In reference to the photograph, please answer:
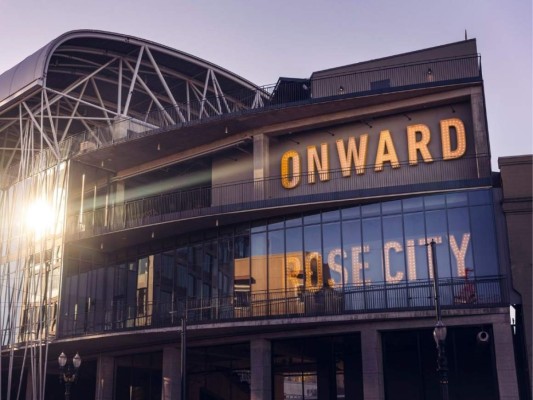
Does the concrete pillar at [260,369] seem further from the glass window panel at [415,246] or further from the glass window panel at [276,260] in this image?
the glass window panel at [415,246]

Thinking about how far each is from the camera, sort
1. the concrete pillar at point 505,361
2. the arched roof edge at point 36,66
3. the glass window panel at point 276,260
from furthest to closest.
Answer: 1. the arched roof edge at point 36,66
2. the glass window panel at point 276,260
3. the concrete pillar at point 505,361

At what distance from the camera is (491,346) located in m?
28.9

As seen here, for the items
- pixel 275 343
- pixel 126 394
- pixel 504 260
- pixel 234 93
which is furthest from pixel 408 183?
pixel 234 93

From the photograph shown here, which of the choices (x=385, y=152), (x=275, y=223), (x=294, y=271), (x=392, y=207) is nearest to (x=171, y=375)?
(x=294, y=271)

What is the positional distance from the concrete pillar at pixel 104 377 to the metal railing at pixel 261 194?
743 cm

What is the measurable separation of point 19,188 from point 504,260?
30.0 metres

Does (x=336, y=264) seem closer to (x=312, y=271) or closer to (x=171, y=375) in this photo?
(x=312, y=271)

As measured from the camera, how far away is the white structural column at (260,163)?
118 ft

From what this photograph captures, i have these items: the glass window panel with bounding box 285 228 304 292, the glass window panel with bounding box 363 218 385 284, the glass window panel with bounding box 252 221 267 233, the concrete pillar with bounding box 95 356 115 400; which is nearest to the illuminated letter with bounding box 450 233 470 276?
the glass window panel with bounding box 363 218 385 284

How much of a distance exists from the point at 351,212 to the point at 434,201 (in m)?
3.80

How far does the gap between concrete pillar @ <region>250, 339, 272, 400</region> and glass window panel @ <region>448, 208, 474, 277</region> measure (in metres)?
9.55

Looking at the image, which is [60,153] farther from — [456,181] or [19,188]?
[456,181]

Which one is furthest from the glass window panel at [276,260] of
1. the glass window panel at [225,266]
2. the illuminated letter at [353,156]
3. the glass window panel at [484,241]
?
the glass window panel at [484,241]

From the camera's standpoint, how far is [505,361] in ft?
91.8
